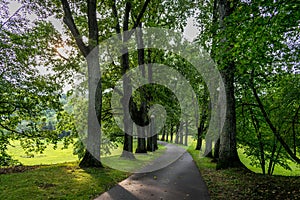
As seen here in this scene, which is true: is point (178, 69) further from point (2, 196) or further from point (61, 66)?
point (2, 196)

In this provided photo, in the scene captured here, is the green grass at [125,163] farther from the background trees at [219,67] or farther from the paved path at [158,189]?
the paved path at [158,189]

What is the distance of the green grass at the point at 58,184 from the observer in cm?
618

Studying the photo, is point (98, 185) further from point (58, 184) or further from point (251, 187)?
point (251, 187)

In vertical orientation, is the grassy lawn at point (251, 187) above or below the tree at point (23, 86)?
below

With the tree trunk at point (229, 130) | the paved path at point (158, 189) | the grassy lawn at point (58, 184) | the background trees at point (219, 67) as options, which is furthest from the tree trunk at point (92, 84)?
the tree trunk at point (229, 130)

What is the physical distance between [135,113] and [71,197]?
518 inches

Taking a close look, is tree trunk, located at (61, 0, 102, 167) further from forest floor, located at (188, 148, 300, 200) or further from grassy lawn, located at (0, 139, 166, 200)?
forest floor, located at (188, 148, 300, 200)

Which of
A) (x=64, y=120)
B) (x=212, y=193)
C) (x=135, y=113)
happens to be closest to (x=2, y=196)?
(x=212, y=193)

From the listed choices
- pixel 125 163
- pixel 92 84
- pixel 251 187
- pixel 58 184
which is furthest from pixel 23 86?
pixel 251 187

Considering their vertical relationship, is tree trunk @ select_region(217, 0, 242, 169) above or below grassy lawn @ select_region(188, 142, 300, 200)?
above

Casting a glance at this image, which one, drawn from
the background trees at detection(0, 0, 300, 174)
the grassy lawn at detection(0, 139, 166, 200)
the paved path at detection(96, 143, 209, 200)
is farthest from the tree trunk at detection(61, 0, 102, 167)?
the paved path at detection(96, 143, 209, 200)

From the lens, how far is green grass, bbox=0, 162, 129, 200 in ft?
20.3

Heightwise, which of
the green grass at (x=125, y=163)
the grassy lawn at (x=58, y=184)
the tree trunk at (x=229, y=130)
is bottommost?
the green grass at (x=125, y=163)

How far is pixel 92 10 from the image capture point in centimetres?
1148
